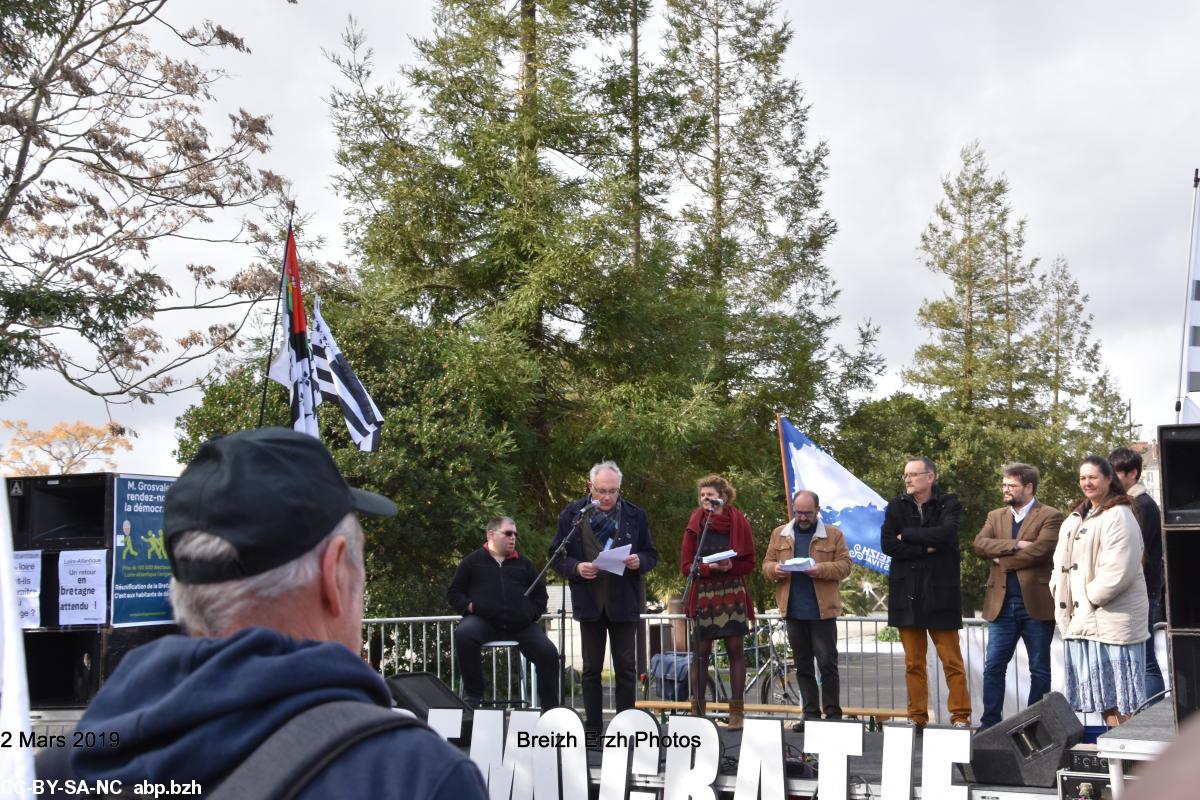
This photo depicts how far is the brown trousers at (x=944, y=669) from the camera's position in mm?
8562

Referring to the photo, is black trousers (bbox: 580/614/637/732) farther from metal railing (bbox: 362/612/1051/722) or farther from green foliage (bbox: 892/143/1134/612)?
green foliage (bbox: 892/143/1134/612)

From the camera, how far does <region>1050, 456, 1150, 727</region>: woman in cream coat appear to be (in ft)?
24.5

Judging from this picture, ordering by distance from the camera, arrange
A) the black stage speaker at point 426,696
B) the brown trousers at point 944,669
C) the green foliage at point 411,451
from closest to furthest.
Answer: the black stage speaker at point 426,696 < the brown trousers at point 944,669 < the green foliage at point 411,451

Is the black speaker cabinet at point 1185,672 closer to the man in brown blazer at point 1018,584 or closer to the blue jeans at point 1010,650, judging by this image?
the man in brown blazer at point 1018,584

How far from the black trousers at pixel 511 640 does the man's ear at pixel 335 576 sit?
26.2 feet

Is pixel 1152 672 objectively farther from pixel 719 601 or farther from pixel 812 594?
pixel 719 601

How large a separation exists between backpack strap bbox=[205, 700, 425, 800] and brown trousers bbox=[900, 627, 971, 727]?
7699 mm

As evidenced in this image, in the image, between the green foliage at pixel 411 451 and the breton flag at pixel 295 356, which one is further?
the green foliage at pixel 411 451

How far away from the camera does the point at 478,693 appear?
965 centimetres

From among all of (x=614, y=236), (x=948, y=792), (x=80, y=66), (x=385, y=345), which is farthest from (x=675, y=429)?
(x=948, y=792)

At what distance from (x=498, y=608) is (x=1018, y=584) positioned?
13.2 feet

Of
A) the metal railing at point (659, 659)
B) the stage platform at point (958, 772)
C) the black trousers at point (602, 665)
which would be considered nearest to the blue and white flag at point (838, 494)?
the metal railing at point (659, 659)

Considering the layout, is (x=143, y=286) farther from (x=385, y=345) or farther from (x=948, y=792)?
(x=948, y=792)

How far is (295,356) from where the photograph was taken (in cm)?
836
